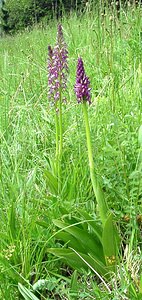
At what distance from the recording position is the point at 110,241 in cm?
144

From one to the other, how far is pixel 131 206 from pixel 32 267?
416mm

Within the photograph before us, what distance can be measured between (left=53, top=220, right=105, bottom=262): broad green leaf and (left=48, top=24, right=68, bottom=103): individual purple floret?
732 millimetres

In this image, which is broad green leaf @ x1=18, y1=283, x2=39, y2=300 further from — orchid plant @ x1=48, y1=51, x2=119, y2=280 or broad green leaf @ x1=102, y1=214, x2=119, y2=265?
broad green leaf @ x1=102, y1=214, x2=119, y2=265

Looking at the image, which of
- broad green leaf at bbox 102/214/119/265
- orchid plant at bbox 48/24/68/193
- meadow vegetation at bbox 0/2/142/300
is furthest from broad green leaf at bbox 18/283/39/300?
orchid plant at bbox 48/24/68/193

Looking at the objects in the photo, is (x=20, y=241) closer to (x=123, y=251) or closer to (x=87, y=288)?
(x=87, y=288)

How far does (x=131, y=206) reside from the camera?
5.09ft

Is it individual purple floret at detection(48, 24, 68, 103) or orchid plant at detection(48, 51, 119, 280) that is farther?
individual purple floret at detection(48, 24, 68, 103)

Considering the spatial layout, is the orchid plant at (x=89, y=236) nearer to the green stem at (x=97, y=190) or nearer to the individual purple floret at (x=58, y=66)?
the green stem at (x=97, y=190)

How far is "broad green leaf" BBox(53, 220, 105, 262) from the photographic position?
1.49 meters

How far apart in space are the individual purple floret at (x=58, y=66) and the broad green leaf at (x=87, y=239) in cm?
73

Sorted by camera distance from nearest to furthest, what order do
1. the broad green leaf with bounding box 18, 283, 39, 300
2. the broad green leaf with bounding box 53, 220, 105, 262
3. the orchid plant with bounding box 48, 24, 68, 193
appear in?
the broad green leaf with bounding box 18, 283, 39, 300
the broad green leaf with bounding box 53, 220, 105, 262
the orchid plant with bounding box 48, 24, 68, 193

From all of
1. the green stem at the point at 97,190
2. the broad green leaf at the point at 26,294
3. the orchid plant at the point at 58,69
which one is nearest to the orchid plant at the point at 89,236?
the green stem at the point at 97,190

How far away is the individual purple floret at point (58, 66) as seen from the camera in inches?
77.5

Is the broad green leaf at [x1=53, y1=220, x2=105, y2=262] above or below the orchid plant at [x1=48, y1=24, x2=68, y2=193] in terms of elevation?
below
